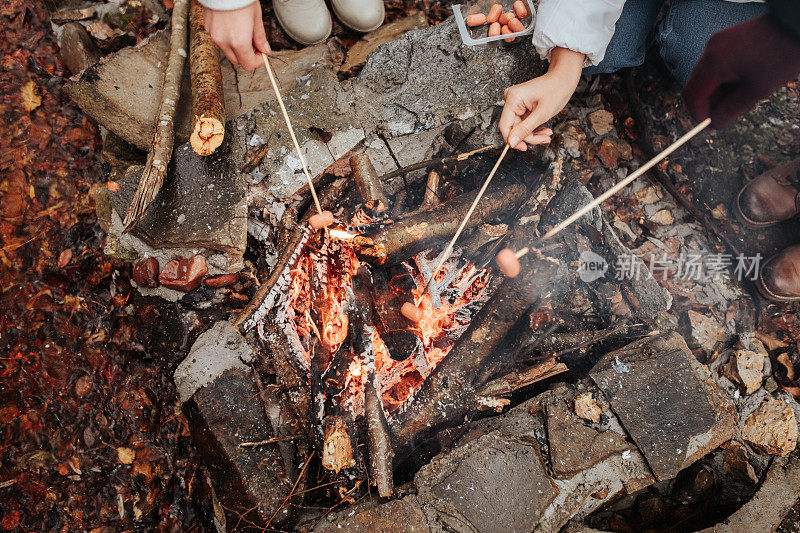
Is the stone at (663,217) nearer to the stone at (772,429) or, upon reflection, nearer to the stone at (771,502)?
the stone at (772,429)

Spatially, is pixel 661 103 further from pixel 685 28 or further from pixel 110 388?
pixel 110 388

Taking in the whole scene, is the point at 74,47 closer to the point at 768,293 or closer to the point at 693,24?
the point at 693,24

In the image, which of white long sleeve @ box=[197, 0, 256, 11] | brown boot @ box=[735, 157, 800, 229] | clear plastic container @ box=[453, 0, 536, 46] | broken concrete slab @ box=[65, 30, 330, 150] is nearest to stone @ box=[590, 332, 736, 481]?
brown boot @ box=[735, 157, 800, 229]

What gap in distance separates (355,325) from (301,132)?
1.47 m

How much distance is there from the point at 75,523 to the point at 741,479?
4.29m

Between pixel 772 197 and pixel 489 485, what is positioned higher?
pixel 772 197

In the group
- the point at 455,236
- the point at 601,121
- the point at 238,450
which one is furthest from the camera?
the point at 601,121

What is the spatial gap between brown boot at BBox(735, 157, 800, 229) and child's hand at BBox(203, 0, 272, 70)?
383 centimetres

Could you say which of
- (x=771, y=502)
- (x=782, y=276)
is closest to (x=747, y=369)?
(x=782, y=276)

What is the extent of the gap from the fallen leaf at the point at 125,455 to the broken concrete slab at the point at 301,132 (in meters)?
1.93

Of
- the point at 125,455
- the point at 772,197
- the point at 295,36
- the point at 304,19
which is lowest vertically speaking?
the point at 125,455

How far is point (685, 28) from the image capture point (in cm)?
312

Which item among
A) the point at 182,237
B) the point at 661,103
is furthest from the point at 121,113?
the point at 661,103

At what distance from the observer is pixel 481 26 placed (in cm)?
323
